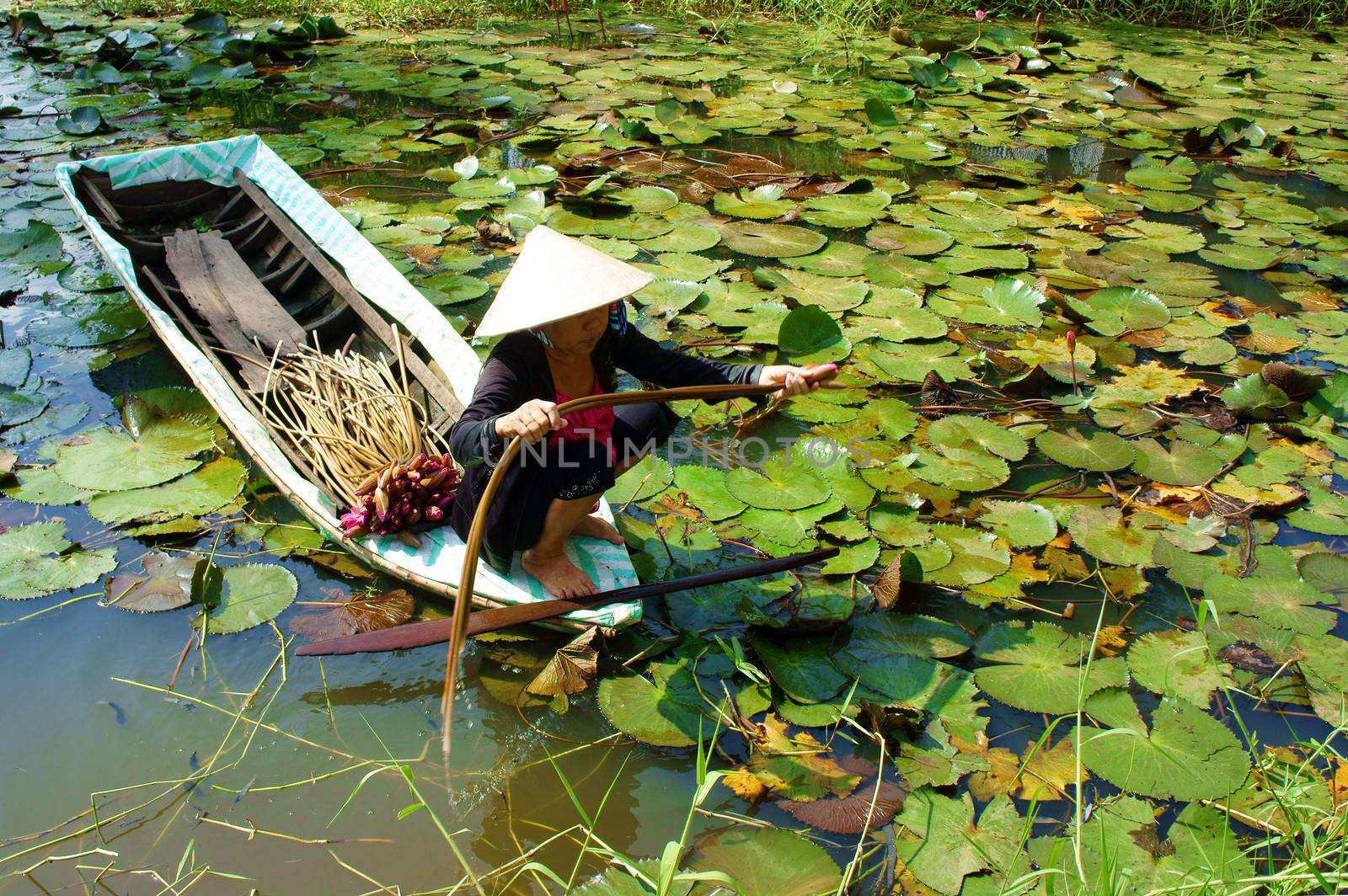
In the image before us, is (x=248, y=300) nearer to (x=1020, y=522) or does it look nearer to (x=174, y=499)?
(x=174, y=499)

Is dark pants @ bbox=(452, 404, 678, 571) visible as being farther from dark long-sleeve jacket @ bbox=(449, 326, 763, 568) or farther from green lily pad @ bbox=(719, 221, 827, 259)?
green lily pad @ bbox=(719, 221, 827, 259)

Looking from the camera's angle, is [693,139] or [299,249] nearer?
[299,249]

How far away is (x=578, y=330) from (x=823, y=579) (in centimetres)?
93

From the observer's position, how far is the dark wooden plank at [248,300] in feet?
10.00

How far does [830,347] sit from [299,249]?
1959mm

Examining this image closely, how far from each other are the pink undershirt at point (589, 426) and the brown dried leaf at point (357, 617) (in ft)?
2.03

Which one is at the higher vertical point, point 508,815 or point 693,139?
point 693,139

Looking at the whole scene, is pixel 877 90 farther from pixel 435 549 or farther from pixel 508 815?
pixel 508 815

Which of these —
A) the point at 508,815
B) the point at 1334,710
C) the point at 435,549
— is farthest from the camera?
the point at 435,549

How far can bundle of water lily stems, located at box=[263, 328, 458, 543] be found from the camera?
220 centimetres

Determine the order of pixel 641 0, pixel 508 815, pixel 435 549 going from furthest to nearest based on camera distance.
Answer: pixel 641 0 < pixel 435 549 < pixel 508 815

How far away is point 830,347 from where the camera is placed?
3.11m

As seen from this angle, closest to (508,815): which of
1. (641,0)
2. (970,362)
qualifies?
(970,362)

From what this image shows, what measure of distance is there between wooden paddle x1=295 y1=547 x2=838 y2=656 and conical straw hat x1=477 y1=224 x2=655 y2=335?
0.60 metres
